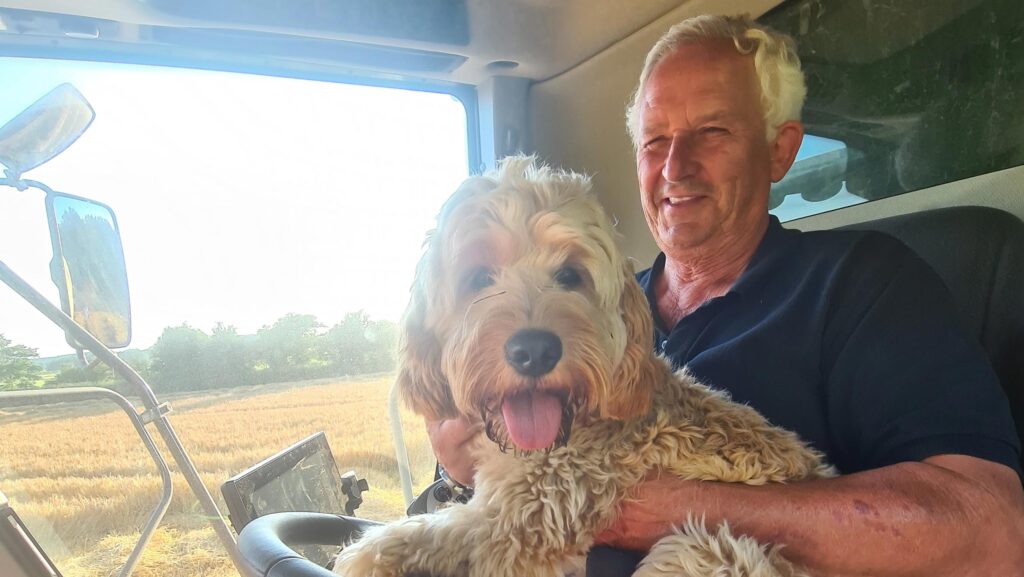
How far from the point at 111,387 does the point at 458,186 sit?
177 cm

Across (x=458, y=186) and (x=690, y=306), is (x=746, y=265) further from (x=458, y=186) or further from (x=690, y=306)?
(x=458, y=186)

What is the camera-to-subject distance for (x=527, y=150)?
396cm

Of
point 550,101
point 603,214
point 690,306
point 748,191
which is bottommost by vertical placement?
point 690,306

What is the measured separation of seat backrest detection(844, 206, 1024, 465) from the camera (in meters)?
1.91

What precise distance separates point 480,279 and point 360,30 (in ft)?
5.81

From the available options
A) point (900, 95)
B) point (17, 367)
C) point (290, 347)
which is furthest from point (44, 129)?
point (900, 95)

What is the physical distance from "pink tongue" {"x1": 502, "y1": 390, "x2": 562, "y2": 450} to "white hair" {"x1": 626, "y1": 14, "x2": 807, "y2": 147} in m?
1.61

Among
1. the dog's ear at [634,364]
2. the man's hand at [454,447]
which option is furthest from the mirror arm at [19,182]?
the dog's ear at [634,364]

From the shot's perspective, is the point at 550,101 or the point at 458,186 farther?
the point at 550,101

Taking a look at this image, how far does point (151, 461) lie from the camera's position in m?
2.76

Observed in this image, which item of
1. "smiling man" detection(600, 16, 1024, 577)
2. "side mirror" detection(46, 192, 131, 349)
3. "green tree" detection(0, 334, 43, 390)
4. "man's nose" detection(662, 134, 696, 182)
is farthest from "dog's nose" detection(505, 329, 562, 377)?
"green tree" detection(0, 334, 43, 390)

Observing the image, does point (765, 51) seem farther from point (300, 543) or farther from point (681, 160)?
point (300, 543)

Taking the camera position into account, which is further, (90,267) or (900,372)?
(90,267)

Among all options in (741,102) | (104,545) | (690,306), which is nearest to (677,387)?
(690,306)
